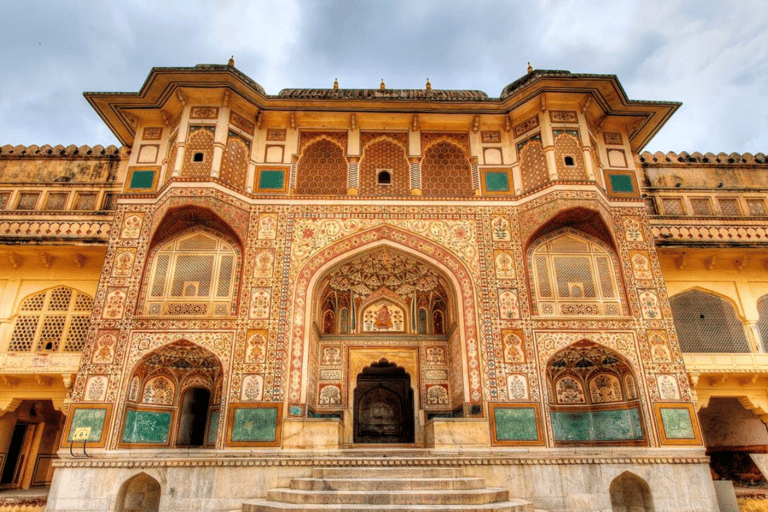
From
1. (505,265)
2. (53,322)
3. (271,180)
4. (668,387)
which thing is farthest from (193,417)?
(668,387)

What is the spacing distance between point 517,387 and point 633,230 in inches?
184

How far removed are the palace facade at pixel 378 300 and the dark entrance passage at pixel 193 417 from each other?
0.21ft

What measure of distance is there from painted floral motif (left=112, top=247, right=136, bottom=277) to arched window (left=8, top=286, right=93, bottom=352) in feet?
5.89

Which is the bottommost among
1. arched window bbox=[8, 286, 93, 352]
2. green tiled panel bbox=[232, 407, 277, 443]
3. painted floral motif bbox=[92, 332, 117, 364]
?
green tiled panel bbox=[232, 407, 277, 443]

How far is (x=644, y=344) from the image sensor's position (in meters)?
10.5

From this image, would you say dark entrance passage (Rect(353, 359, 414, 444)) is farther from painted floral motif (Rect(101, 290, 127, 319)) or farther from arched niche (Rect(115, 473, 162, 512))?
painted floral motif (Rect(101, 290, 127, 319))

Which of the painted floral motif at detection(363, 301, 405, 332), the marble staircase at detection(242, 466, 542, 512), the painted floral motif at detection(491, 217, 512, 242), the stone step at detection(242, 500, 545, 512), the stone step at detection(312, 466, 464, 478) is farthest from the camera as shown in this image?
the painted floral motif at detection(363, 301, 405, 332)

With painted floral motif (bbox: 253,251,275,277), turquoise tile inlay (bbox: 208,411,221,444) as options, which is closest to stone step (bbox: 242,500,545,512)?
turquoise tile inlay (bbox: 208,411,221,444)

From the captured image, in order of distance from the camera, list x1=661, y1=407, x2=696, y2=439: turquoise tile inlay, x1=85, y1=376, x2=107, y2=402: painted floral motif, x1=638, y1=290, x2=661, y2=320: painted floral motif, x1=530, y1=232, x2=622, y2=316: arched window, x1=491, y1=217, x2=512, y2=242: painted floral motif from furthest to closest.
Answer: x1=491, y1=217, x2=512, y2=242: painted floral motif
x1=530, y1=232, x2=622, y2=316: arched window
x1=638, y1=290, x2=661, y2=320: painted floral motif
x1=85, y1=376, x2=107, y2=402: painted floral motif
x1=661, y1=407, x2=696, y2=439: turquoise tile inlay

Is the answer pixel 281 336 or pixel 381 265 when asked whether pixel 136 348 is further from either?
pixel 381 265

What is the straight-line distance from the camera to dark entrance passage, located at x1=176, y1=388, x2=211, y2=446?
11094mm

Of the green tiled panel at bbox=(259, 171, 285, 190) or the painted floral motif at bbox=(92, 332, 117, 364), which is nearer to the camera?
the painted floral motif at bbox=(92, 332, 117, 364)

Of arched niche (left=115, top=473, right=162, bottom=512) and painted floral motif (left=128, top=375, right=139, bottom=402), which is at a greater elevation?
painted floral motif (left=128, top=375, right=139, bottom=402)

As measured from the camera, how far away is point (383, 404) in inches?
520
